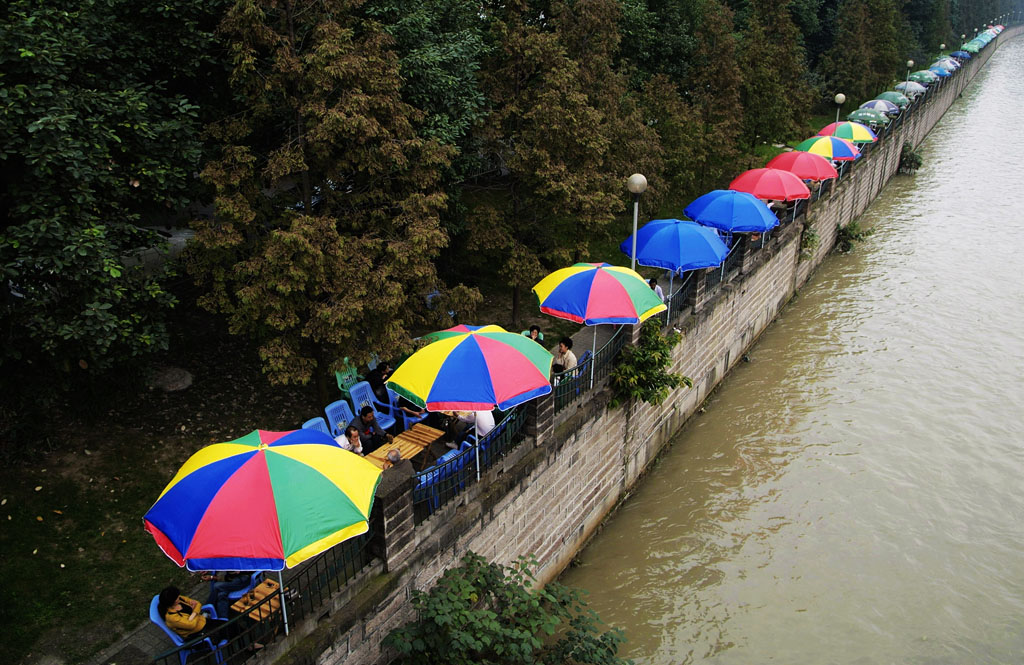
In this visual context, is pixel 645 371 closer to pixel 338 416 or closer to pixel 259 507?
pixel 338 416

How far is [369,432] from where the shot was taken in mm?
10859

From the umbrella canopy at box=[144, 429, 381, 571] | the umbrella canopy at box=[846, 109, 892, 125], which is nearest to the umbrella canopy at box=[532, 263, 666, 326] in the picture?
the umbrella canopy at box=[144, 429, 381, 571]

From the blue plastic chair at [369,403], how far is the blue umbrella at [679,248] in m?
5.34

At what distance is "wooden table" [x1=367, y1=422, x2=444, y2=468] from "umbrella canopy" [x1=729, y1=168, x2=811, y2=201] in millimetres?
10856

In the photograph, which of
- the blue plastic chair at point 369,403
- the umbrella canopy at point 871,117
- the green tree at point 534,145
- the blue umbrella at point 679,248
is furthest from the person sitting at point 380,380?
the umbrella canopy at point 871,117

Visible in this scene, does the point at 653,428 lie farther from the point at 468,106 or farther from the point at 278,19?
the point at 278,19

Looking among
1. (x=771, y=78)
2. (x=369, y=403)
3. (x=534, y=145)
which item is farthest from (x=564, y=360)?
(x=771, y=78)

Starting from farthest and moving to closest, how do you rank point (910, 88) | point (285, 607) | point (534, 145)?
point (910, 88)
point (534, 145)
point (285, 607)

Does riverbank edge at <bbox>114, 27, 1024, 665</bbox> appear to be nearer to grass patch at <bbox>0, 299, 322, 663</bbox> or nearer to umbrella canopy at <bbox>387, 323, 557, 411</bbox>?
umbrella canopy at <bbox>387, 323, 557, 411</bbox>

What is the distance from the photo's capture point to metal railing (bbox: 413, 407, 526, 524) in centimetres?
849

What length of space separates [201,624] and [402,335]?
4.93 m

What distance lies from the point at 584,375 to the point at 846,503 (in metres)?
5.72

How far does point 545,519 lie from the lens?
10.9 metres

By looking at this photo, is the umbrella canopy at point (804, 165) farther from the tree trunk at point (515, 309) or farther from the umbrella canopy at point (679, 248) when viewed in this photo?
the tree trunk at point (515, 309)
